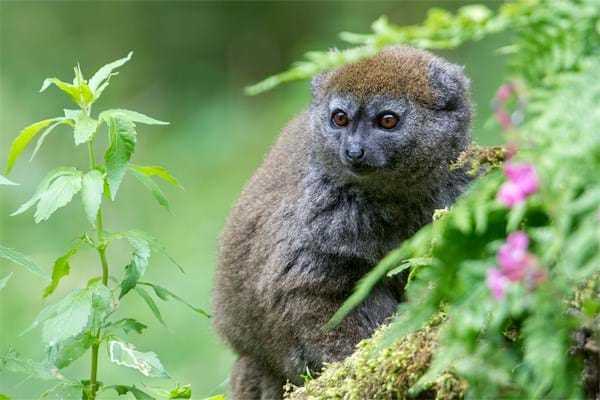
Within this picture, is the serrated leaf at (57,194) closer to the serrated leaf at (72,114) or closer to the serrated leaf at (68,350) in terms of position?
the serrated leaf at (72,114)

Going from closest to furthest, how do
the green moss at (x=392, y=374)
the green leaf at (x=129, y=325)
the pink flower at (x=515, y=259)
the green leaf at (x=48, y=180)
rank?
1. the pink flower at (x=515, y=259)
2. the green moss at (x=392, y=374)
3. the green leaf at (x=48, y=180)
4. the green leaf at (x=129, y=325)

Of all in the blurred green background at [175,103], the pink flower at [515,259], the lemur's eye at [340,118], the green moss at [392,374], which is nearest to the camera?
the pink flower at [515,259]

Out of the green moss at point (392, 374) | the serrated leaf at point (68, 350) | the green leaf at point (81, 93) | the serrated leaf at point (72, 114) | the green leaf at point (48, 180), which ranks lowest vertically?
the green moss at point (392, 374)

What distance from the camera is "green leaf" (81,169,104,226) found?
3705mm

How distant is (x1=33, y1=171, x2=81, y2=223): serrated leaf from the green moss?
1.10 m

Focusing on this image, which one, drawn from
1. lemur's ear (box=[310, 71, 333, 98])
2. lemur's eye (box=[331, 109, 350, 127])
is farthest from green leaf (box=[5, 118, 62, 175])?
lemur's ear (box=[310, 71, 333, 98])

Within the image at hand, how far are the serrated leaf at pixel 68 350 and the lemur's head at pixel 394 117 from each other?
2.32 m

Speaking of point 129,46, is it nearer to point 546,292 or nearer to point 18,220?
point 18,220

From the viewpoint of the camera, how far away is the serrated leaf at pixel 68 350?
12.7 feet

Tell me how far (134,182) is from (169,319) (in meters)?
4.02

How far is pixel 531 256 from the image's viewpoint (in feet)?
7.09

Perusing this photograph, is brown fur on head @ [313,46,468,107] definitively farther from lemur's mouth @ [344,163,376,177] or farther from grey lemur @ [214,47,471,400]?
lemur's mouth @ [344,163,376,177]

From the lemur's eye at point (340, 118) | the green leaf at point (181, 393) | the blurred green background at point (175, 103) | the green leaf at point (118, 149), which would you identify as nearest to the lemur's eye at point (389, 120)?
the lemur's eye at point (340, 118)

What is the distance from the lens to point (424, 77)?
6.12 metres
